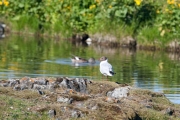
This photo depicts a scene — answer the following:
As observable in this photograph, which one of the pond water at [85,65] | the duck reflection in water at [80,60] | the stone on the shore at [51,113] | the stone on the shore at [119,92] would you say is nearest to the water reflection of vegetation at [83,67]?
the pond water at [85,65]

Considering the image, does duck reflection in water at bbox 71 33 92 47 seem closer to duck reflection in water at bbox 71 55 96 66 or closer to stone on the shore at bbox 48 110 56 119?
duck reflection in water at bbox 71 55 96 66

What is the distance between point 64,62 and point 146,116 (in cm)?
1121

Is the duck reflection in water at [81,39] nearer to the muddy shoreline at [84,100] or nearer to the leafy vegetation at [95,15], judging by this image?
the leafy vegetation at [95,15]

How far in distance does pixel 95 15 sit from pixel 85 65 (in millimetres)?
8533

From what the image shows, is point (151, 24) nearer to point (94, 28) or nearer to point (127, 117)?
point (94, 28)

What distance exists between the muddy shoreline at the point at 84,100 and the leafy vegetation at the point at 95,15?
14.0 meters

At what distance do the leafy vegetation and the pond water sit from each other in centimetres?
116

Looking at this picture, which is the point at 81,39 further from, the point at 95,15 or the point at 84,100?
the point at 84,100

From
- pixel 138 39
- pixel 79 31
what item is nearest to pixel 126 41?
pixel 138 39

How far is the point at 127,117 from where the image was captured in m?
9.62

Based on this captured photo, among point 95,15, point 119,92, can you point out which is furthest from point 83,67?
point 95,15

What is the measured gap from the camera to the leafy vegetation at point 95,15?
86.3 feet

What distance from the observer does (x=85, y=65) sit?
20.6 metres

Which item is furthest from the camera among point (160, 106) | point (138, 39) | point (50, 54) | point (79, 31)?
point (79, 31)
